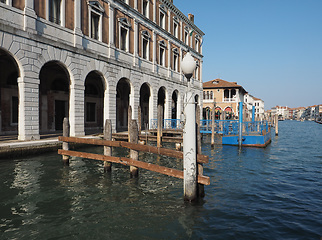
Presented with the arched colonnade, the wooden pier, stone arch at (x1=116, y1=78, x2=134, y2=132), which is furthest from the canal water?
stone arch at (x1=116, y1=78, x2=134, y2=132)

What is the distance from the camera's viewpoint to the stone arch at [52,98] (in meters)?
16.4

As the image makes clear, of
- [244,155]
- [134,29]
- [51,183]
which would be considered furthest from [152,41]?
[51,183]

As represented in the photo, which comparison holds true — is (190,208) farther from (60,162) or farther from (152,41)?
(152,41)

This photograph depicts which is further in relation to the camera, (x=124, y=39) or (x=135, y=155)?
(x=124, y=39)

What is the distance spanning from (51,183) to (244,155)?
31.5 feet

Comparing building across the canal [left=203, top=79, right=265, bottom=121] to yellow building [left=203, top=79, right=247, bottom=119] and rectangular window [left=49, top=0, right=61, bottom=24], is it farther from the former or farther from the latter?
rectangular window [left=49, top=0, right=61, bottom=24]

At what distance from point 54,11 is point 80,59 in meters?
2.92

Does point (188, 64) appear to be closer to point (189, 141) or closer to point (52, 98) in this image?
point (189, 141)

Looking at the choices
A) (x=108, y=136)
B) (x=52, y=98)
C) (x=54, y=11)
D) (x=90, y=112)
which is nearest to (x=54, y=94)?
(x=52, y=98)

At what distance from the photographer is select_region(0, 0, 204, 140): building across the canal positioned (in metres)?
11.4

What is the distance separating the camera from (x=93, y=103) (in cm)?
2081

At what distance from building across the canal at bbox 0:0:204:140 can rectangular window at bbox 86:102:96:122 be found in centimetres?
9

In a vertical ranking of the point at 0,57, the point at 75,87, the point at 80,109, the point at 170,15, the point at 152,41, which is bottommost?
the point at 80,109

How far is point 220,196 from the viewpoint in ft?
19.6
